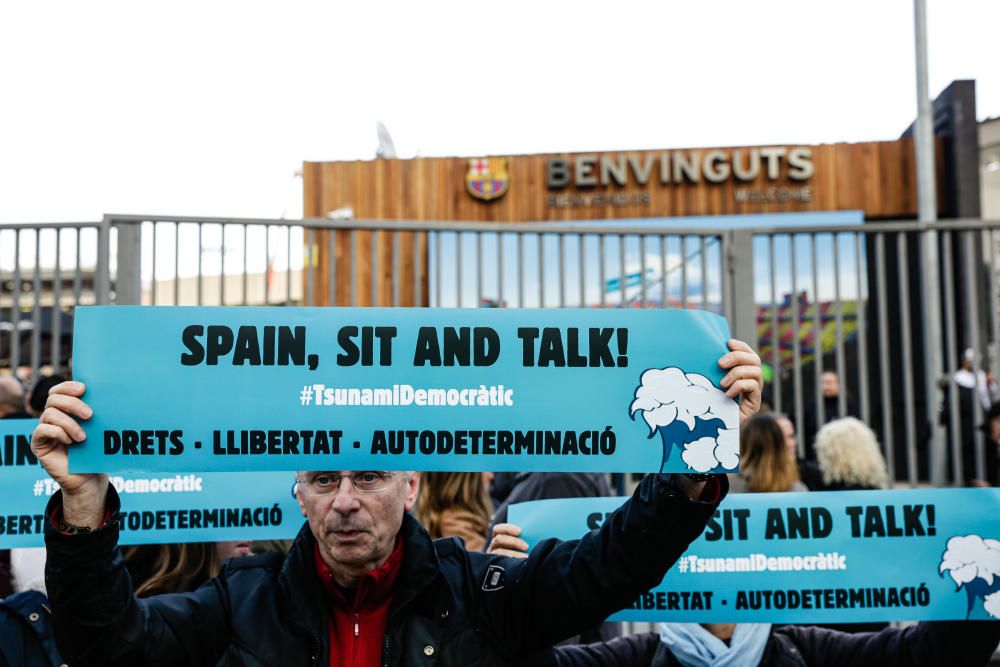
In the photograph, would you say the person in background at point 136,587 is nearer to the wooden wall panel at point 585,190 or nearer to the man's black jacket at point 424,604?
the man's black jacket at point 424,604

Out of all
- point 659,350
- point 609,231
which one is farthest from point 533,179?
point 659,350

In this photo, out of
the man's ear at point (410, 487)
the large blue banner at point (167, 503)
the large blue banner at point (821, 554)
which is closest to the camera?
Answer: the man's ear at point (410, 487)

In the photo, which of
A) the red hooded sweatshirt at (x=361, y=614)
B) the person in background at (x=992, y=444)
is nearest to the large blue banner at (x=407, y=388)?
the red hooded sweatshirt at (x=361, y=614)

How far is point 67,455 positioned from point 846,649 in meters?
2.28

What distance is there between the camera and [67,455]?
1992 millimetres

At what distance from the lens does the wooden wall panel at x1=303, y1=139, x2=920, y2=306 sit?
40.0 feet

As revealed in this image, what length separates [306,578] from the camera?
2.14 m

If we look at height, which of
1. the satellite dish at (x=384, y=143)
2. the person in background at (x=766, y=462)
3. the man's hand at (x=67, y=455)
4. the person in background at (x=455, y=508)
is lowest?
the person in background at (x=455, y=508)

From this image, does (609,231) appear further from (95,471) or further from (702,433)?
(95,471)

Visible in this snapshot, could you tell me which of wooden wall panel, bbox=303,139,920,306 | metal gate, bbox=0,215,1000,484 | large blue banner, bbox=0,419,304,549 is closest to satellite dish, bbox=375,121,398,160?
wooden wall panel, bbox=303,139,920,306

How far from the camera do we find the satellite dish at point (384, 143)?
13.4 metres

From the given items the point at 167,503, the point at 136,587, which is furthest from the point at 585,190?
the point at 136,587

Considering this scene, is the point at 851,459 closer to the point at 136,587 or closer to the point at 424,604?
the point at 424,604

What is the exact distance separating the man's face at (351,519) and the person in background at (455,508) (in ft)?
4.87
